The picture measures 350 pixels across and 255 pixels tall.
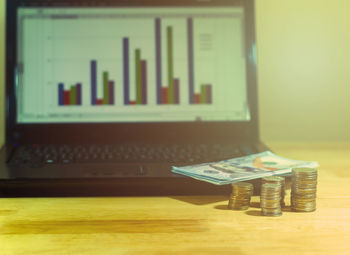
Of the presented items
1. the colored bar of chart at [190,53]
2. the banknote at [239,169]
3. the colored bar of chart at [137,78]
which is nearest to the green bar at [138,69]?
the colored bar of chart at [137,78]

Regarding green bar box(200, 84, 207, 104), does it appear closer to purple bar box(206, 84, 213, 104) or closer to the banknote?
purple bar box(206, 84, 213, 104)

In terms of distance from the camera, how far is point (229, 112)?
100 centimetres

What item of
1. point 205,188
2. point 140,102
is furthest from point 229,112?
point 205,188

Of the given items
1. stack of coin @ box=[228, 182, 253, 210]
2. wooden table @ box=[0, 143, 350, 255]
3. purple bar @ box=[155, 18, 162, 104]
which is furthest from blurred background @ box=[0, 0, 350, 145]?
stack of coin @ box=[228, 182, 253, 210]

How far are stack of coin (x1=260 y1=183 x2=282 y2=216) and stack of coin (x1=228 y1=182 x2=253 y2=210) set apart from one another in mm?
27

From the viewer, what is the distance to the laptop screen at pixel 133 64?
99 centimetres

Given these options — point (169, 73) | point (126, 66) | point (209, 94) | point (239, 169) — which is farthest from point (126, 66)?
point (239, 169)

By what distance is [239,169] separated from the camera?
0.75 m

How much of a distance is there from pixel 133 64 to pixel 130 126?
148mm

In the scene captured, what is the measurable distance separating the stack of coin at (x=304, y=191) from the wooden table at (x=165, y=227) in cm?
1

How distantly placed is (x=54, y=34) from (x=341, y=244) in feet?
2.53

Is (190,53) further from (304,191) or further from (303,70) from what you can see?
(304,191)

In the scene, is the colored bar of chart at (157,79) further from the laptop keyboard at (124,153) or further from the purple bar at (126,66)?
the laptop keyboard at (124,153)

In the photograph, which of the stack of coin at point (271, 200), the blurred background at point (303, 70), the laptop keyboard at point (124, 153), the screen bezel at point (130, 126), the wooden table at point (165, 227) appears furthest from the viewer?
the blurred background at point (303, 70)
